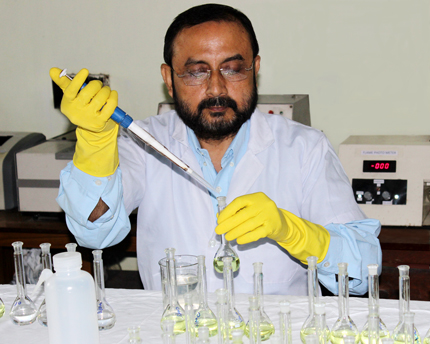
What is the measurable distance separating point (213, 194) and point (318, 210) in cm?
38

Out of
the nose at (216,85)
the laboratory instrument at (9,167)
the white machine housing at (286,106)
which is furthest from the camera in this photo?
the laboratory instrument at (9,167)

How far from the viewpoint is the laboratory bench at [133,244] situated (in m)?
2.33

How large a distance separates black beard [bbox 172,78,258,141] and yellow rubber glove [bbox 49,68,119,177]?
1.14 feet

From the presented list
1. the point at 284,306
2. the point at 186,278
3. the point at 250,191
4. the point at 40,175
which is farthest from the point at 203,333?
the point at 40,175

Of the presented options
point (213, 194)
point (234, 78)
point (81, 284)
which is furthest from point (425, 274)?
point (81, 284)

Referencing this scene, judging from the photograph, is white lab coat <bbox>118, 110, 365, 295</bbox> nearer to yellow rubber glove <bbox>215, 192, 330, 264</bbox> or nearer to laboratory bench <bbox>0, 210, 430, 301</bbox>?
yellow rubber glove <bbox>215, 192, 330, 264</bbox>

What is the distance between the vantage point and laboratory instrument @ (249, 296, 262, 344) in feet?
3.61

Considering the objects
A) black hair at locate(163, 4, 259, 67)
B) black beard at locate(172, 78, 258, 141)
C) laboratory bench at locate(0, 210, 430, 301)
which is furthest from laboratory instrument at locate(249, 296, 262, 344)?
laboratory bench at locate(0, 210, 430, 301)

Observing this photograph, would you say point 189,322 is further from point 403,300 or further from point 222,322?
point 403,300

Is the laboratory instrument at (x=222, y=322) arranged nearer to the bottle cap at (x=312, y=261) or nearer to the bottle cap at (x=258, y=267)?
the bottle cap at (x=258, y=267)

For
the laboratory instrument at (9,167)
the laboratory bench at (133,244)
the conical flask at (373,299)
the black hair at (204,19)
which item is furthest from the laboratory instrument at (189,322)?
the laboratory instrument at (9,167)

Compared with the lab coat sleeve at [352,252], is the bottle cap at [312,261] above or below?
above

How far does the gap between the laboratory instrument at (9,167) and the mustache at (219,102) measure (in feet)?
4.73

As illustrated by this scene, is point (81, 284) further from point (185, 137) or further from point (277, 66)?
point (277, 66)
